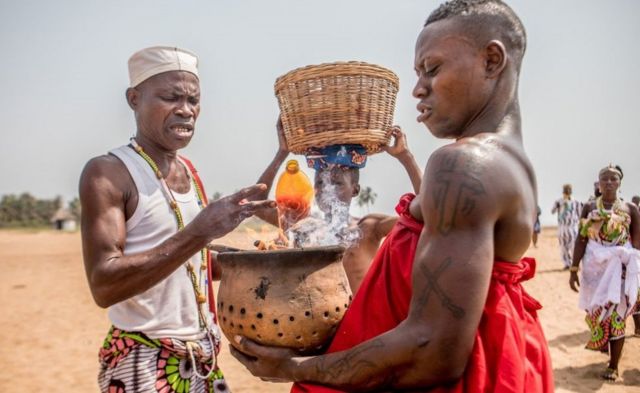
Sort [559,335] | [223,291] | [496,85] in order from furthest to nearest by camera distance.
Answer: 1. [559,335]
2. [223,291]
3. [496,85]

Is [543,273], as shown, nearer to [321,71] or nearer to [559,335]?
[559,335]

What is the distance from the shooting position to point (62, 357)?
25.2ft

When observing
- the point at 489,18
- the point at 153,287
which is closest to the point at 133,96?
the point at 153,287

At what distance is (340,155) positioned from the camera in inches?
124

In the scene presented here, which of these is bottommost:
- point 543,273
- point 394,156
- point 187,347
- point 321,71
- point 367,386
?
point 543,273

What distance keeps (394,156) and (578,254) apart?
535 cm

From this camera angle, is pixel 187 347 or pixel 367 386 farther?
pixel 187 347

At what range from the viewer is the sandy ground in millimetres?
6457

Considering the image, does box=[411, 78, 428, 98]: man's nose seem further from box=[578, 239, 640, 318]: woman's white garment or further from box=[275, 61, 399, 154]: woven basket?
box=[578, 239, 640, 318]: woman's white garment

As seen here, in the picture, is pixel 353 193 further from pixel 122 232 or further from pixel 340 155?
pixel 122 232

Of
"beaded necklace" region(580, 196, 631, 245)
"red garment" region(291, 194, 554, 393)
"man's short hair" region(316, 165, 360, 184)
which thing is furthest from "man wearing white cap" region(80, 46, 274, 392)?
"beaded necklace" region(580, 196, 631, 245)

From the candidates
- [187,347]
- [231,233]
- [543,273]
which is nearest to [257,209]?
[231,233]

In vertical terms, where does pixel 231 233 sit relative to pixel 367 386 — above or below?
above

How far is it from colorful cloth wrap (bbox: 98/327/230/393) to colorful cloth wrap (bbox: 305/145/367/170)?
4.34 ft
